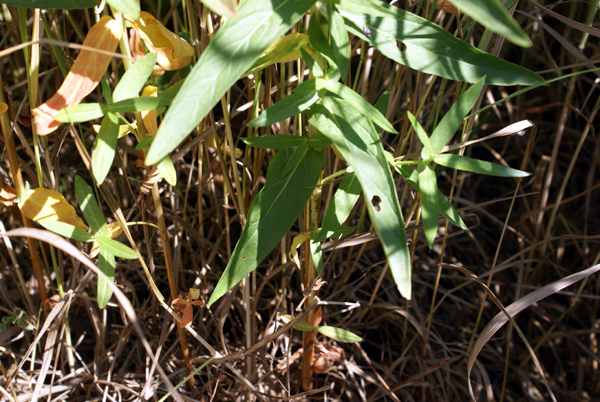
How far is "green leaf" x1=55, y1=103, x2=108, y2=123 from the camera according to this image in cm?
49

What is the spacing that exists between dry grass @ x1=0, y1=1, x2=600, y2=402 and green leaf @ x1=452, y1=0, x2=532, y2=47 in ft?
1.14

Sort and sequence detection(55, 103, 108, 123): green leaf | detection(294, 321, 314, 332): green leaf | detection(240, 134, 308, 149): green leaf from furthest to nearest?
1. detection(294, 321, 314, 332): green leaf
2. detection(240, 134, 308, 149): green leaf
3. detection(55, 103, 108, 123): green leaf

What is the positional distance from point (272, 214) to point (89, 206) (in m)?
0.24

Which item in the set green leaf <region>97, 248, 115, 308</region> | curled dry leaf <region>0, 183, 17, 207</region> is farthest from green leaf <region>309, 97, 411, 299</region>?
curled dry leaf <region>0, 183, 17, 207</region>

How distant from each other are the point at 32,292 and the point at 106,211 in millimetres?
236

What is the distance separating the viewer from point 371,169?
0.50 m

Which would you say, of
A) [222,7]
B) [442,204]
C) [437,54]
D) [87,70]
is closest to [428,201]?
[442,204]

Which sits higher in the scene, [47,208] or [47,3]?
[47,3]

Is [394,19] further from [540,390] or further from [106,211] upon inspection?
[540,390]

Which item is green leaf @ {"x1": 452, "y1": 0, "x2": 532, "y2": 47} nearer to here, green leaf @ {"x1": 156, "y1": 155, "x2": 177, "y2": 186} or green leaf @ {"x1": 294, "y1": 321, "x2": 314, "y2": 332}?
green leaf @ {"x1": 156, "y1": 155, "x2": 177, "y2": 186}

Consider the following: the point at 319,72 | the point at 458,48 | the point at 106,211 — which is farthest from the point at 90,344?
the point at 458,48

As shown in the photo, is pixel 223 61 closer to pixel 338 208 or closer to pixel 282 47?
pixel 282 47

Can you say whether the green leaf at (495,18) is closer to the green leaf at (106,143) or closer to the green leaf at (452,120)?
the green leaf at (452,120)

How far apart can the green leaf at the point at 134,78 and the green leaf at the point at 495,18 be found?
316 mm
